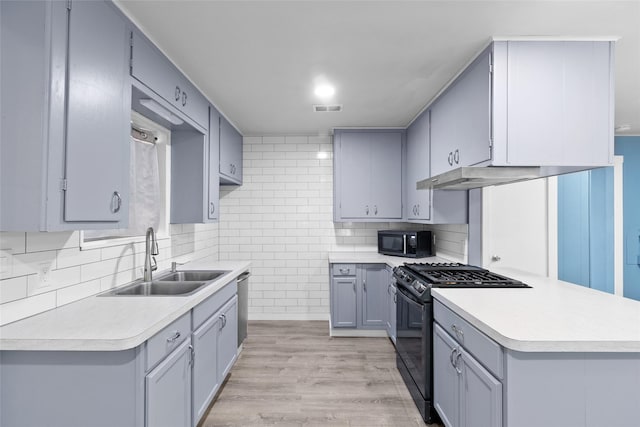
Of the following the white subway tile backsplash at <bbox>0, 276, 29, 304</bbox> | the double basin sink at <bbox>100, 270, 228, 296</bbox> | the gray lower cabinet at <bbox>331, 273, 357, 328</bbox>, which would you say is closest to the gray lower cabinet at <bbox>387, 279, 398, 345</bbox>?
the gray lower cabinet at <bbox>331, 273, 357, 328</bbox>

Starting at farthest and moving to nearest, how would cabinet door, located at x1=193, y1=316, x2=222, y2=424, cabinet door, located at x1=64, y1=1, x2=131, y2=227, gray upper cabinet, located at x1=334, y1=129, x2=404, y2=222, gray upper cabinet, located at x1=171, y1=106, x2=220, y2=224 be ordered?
gray upper cabinet, located at x1=334, y1=129, x2=404, y2=222 < gray upper cabinet, located at x1=171, y1=106, x2=220, y2=224 < cabinet door, located at x1=193, y1=316, x2=222, y2=424 < cabinet door, located at x1=64, y1=1, x2=131, y2=227

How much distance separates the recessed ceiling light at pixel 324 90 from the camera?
2686mm

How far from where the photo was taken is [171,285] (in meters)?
2.35

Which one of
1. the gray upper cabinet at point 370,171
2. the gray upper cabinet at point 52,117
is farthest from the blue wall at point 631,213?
the gray upper cabinet at point 52,117

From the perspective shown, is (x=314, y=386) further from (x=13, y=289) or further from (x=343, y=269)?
(x=13, y=289)

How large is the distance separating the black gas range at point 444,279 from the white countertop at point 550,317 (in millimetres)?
73

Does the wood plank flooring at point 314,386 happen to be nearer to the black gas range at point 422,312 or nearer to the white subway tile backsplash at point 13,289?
the black gas range at point 422,312

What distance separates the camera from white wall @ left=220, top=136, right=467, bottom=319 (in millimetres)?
4352

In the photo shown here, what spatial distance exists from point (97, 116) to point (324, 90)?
177 cm

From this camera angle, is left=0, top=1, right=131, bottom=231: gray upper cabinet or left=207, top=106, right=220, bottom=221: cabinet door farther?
left=207, top=106, right=220, bottom=221: cabinet door

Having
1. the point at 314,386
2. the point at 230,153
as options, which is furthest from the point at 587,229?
the point at 230,153

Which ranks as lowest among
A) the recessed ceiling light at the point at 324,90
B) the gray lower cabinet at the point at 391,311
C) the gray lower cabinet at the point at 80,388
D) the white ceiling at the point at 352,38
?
the gray lower cabinet at the point at 391,311

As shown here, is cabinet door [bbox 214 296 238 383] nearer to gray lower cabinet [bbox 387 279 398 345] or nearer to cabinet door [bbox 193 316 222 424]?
cabinet door [bbox 193 316 222 424]

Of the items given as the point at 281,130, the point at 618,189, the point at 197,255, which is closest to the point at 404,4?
the point at 281,130
